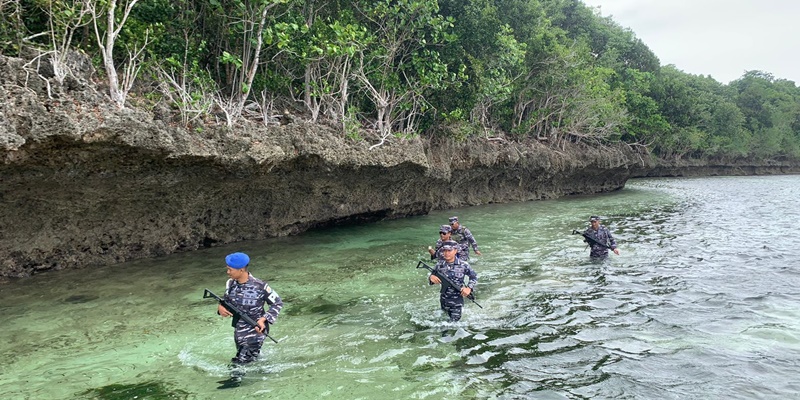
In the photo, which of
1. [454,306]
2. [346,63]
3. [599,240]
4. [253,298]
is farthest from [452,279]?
[346,63]

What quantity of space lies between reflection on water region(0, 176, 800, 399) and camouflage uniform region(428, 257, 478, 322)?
27cm

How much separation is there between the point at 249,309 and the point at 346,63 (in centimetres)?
1111

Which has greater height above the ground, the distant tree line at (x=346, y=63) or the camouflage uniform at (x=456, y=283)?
the distant tree line at (x=346, y=63)

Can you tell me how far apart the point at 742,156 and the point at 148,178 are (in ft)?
238

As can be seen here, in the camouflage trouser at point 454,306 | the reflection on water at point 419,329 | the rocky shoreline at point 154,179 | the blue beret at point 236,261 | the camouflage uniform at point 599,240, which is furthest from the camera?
the camouflage uniform at point 599,240

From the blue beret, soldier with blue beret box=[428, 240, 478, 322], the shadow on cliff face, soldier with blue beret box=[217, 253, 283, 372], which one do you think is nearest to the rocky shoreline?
the shadow on cliff face

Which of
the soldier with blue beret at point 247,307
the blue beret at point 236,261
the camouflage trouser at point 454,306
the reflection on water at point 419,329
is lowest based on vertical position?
the reflection on water at point 419,329

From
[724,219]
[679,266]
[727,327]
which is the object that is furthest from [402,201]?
[724,219]

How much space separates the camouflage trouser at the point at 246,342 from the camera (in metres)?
6.29

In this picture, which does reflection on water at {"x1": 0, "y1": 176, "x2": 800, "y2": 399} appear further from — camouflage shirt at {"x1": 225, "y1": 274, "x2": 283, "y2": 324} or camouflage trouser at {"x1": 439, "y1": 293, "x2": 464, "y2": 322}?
camouflage shirt at {"x1": 225, "y1": 274, "x2": 283, "y2": 324}

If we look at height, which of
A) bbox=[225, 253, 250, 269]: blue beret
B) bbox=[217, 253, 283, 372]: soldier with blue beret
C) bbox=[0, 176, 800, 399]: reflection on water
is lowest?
bbox=[0, 176, 800, 399]: reflection on water

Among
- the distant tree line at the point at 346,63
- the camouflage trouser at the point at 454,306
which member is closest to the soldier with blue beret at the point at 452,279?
the camouflage trouser at the point at 454,306

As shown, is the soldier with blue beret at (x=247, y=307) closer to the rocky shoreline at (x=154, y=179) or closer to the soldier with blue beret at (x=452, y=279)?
the soldier with blue beret at (x=452, y=279)

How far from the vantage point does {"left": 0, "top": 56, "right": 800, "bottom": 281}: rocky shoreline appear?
29.0 ft
